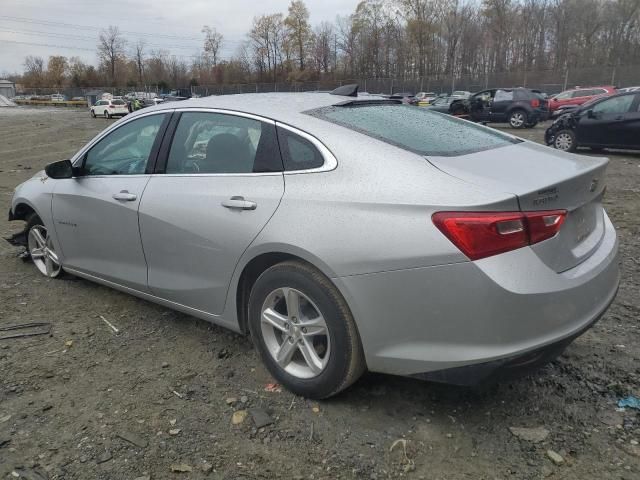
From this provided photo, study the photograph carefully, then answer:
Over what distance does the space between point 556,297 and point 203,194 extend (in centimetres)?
194

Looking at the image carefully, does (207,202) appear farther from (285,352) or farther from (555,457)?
(555,457)

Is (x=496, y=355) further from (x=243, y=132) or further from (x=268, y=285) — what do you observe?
(x=243, y=132)

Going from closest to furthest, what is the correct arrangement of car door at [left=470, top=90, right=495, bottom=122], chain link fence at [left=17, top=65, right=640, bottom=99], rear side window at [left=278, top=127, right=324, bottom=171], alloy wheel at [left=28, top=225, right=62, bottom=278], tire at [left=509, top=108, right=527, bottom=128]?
rear side window at [left=278, top=127, right=324, bottom=171] → alloy wheel at [left=28, top=225, right=62, bottom=278] → tire at [left=509, top=108, right=527, bottom=128] → car door at [left=470, top=90, right=495, bottom=122] → chain link fence at [left=17, top=65, right=640, bottom=99]

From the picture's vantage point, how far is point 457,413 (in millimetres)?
2662

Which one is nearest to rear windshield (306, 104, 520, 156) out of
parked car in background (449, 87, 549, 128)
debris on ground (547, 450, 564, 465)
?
debris on ground (547, 450, 564, 465)

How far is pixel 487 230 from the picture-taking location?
2.12m

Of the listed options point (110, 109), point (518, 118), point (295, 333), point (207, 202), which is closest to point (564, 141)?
point (518, 118)

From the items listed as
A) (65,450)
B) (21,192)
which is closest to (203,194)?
(65,450)

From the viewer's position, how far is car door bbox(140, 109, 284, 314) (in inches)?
111

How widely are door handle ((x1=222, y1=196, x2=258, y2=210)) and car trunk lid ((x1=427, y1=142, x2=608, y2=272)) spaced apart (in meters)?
0.95

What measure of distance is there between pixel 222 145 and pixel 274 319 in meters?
1.12

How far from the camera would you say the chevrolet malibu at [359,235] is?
85.6 inches

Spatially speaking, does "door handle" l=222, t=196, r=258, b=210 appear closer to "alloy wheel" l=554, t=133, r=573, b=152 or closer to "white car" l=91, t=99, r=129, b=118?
"alloy wheel" l=554, t=133, r=573, b=152

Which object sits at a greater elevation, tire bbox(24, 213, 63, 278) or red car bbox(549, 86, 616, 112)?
red car bbox(549, 86, 616, 112)
